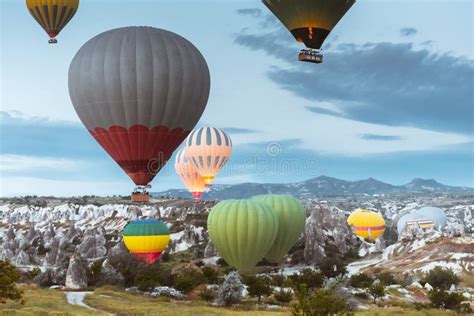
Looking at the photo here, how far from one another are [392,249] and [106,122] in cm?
5802

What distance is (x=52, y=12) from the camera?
67.4 metres

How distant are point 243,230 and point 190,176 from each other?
189 ft

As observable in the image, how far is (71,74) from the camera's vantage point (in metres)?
49.2

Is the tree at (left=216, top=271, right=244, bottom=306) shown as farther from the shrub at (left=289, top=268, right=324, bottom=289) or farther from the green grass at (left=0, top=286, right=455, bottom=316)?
the shrub at (left=289, top=268, right=324, bottom=289)

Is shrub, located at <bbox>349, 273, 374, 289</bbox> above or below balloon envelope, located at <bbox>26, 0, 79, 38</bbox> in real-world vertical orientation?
below

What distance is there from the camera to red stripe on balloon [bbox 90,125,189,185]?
47750 millimetres

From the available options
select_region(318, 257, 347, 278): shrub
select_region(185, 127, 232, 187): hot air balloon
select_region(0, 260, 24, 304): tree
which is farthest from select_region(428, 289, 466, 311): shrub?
select_region(185, 127, 232, 187): hot air balloon

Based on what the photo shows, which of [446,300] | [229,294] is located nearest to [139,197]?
[229,294]

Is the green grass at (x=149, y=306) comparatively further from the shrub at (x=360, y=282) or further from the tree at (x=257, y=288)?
the shrub at (x=360, y=282)

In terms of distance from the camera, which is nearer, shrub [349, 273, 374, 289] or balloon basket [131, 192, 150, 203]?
balloon basket [131, 192, 150, 203]

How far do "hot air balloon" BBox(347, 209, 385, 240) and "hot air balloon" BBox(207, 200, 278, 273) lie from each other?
62771 millimetres

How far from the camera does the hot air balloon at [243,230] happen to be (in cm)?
5266

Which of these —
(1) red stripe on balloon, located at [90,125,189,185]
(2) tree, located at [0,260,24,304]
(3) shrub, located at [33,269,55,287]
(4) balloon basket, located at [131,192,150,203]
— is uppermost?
Answer: (1) red stripe on balloon, located at [90,125,189,185]

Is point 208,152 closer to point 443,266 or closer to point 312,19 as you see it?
point 443,266
